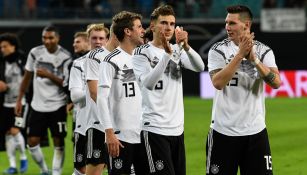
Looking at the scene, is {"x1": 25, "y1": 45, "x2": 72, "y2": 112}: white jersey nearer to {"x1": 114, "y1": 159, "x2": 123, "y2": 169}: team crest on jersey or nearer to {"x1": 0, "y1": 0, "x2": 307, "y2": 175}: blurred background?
{"x1": 114, "y1": 159, "x2": 123, "y2": 169}: team crest on jersey

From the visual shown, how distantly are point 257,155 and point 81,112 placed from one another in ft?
9.52

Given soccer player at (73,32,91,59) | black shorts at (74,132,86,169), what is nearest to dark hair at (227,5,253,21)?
black shorts at (74,132,86,169)

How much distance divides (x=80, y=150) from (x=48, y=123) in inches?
89.4

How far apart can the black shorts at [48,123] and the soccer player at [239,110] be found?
15.2 ft

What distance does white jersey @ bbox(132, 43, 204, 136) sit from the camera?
7.89 meters

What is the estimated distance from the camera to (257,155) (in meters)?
7.73

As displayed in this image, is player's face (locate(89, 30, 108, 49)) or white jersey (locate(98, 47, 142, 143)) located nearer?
white jersey (locate(98, 47, 142, 143))

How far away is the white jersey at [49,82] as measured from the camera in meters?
12.2

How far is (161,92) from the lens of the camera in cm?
791

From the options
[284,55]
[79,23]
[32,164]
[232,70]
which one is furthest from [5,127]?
[284,55]

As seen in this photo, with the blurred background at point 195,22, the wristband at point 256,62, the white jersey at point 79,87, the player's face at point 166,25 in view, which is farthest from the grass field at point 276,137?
the wristband at point 256,62

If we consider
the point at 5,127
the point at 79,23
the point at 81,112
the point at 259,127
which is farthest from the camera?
the point at 79,23

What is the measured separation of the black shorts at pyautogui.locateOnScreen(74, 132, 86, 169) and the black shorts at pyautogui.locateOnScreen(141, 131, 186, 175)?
2113mm

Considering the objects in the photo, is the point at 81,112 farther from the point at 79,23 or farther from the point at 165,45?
the point at 79,23
